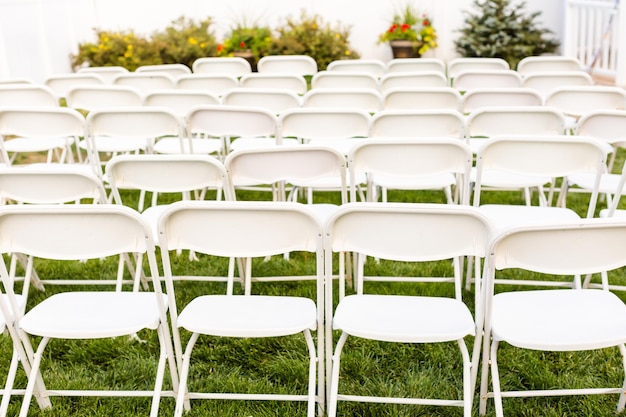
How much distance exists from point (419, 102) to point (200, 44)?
25.5ft

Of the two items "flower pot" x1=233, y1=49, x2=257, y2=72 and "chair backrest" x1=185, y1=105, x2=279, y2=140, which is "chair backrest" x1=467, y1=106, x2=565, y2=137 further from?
"flower pot" x1=233, y1=49, x2=257, y2=72

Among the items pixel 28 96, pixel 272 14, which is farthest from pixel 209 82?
pixel 272 14

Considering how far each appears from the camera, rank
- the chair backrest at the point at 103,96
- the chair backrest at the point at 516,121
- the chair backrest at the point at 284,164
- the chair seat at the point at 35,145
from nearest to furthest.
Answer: the chair backrest at the point at 284,164
the chair backrest at the point at 516,121
the chair backrest at the point at 103,96
the chair seat at the point at 35,145

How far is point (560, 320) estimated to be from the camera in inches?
98.6

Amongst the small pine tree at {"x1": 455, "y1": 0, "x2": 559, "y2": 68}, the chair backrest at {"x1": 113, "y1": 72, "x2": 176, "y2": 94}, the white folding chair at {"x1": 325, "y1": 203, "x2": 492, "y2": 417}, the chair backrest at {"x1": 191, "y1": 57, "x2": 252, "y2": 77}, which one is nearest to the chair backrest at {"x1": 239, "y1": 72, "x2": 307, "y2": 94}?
the chair backrest at {"x1": 113, "y1": 72, "x2": 176, "y2": 94}

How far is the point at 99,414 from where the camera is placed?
2830mm

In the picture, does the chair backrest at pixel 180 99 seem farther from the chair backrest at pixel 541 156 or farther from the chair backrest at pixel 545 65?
the chair backrest at pixel 545 65

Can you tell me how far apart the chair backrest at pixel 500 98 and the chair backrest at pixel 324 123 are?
1171mm

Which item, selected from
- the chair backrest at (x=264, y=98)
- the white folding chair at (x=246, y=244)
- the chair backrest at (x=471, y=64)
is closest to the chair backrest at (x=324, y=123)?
the chair backrest at (x=264, y=98)

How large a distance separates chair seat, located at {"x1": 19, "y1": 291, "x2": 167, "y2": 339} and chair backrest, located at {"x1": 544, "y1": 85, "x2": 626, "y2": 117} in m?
3.54

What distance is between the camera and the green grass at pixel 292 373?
9.27 feet

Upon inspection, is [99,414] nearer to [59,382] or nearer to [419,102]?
[59,382]

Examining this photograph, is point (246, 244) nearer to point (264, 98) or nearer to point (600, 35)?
point (264, 98)

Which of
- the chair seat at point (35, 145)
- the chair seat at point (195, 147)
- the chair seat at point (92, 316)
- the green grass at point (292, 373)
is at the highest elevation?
the chair seat at point (35, 145)
